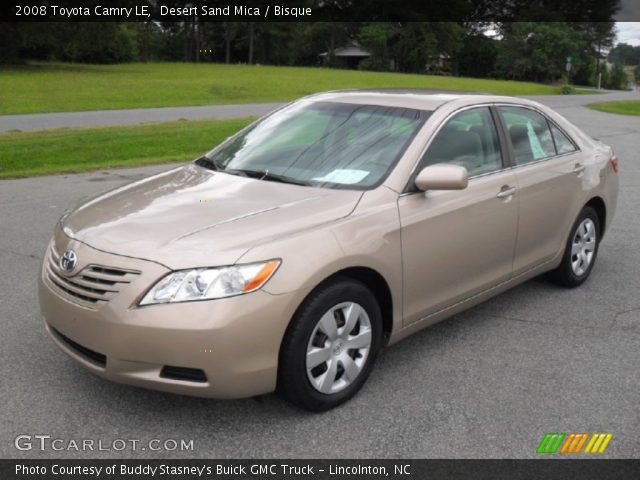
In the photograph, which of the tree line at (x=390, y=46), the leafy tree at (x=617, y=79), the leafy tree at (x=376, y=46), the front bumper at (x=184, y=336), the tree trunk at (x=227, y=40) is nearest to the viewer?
the front bumper at (x=184, y=336)

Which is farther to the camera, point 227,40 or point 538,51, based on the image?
point 227,40

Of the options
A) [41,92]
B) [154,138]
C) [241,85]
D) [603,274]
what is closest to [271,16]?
[241,85]

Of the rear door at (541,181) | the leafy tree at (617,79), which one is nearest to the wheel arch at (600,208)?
the rear door at (541,181)

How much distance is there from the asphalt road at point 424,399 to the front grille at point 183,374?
32 centimetres

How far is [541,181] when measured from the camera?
490 cm

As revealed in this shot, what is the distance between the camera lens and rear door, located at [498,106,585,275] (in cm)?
478

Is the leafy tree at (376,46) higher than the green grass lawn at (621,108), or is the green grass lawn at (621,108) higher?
the leafy tree at (376,46)

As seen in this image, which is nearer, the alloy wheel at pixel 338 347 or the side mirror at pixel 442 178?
the alloy wheel at pixel 338 347

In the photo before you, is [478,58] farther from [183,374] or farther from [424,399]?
[183,374]

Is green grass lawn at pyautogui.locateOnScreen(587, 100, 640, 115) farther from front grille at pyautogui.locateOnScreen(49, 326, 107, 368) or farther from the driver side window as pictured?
front grille at pyautogui.locateOnScreen(49, 326, 107, 368)

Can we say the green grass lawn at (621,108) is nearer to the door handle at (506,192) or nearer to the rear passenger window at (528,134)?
the rear passenger window at (528,134)

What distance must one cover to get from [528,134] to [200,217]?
2654mm

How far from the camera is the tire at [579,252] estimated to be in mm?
5434

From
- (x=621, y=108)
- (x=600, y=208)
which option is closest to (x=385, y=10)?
(x=621, y=108)
